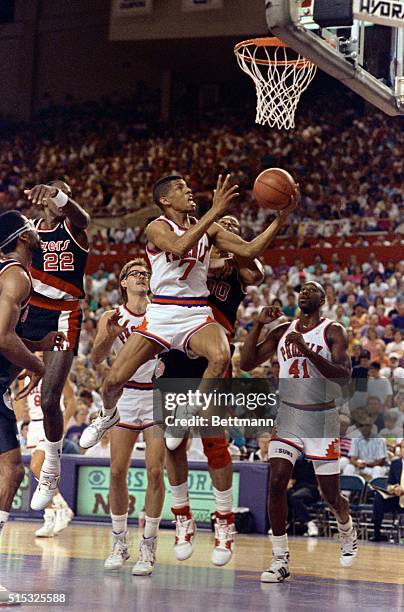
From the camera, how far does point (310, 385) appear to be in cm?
882

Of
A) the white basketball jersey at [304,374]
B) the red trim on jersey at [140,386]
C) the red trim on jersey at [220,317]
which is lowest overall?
the red trim on jersey at [140,386]

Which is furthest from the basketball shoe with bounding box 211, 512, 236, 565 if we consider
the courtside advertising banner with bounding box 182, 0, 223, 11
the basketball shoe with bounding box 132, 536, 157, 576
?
the courtside advertising banner with bounding box 182, 0, 223, 11

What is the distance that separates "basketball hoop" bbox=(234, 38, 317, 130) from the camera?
10594 mm

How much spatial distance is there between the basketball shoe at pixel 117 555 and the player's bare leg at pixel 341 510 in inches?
71.8

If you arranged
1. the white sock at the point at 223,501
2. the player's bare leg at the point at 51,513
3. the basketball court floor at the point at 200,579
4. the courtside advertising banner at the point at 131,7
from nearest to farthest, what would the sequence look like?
the basketball court floor at the point at 200,579 → the white sock at the point at 223,501 → the player's bare leg at the point at 51,513 → the courtside advertising banner at the point at 131,7

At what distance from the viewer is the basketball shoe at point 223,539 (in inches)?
315

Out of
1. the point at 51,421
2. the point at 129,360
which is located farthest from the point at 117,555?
the point at 129,360

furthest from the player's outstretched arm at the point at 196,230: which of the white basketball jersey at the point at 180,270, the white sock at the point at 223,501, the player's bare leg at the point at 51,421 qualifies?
the white sock at the point at 223,501

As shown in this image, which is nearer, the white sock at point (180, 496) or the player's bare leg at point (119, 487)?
the white sock at point (180, 496)

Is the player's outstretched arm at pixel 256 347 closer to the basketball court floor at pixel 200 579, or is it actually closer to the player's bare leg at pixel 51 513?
the basketball court floor at pixel 200 579

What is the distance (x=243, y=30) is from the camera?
25.5 metres

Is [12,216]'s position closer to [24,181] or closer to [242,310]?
[242,310]

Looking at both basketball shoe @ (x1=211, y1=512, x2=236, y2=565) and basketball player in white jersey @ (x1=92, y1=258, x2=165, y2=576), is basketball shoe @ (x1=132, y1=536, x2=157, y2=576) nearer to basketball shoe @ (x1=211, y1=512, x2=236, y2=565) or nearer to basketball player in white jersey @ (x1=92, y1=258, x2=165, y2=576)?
basketball player in white jersey @ (x1=92, y1=258, x2=165, y2=576)

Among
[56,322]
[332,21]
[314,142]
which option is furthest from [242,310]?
[332,21]
